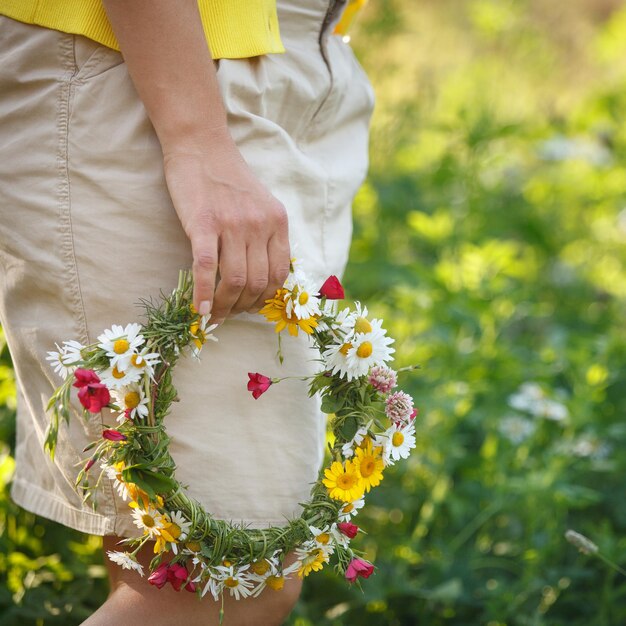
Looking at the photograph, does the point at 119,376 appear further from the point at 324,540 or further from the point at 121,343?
the point at 324,540

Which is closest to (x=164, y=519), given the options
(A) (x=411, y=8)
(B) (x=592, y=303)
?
(B) (x=592, y=303)

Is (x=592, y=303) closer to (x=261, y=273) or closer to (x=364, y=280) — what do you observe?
(x=364, y=280)

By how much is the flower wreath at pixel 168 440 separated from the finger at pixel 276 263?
2cm

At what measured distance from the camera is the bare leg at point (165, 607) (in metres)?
1.17

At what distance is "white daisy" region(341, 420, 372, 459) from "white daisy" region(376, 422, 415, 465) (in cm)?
2

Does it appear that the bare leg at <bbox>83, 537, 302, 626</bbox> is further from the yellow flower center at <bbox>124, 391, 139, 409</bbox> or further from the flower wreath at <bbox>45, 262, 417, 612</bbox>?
the yellow flower center at <bbox>124, 391, 139, 409</bbox>

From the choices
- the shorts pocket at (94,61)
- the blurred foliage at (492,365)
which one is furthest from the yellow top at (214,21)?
the blurred foliage at (492,365)

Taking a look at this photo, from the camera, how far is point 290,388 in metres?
1.22

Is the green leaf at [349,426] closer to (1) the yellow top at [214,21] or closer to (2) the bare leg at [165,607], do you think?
(2) the bare leg at [165,607]

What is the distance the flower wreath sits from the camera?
42.3 inches

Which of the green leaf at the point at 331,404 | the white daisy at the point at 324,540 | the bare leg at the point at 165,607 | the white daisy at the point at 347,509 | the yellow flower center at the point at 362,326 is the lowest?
the bare leg at the point at 165,607

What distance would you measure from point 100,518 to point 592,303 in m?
2.70

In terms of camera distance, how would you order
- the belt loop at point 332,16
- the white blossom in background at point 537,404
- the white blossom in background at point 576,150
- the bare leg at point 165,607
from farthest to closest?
the white blossom in background at point 576,150
the white blossom in background at point 537,404
the belt loop at point 332,16
the bare leg at point 165,607

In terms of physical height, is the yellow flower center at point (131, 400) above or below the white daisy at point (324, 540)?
above
